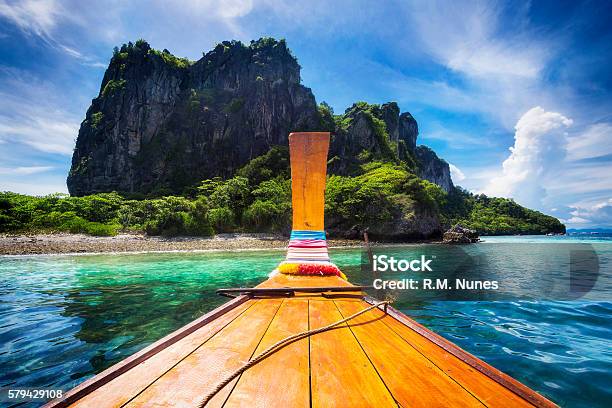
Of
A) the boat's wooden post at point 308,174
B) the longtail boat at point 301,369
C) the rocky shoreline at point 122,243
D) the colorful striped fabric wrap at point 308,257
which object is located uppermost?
the boat's wooden post at point 308,174

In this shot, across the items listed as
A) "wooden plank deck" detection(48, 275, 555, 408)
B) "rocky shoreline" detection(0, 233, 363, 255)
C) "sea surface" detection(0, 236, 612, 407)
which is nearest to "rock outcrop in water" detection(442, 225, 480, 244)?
"rocky shoreline" detection(0, 233, 363, 255)

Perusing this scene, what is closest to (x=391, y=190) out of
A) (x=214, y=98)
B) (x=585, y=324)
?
(x=585, y=324)

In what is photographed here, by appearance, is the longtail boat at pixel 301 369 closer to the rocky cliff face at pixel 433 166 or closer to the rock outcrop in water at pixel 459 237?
the rock outcrop in water at pixel 459 237

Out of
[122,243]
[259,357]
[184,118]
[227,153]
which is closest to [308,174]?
[259,357]

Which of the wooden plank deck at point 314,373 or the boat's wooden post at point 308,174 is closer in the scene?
the wooden plank deck at point 314,373

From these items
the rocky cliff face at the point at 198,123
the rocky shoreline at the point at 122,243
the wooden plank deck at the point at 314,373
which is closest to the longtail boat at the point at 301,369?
the wooden plank deck at the point at 314,373

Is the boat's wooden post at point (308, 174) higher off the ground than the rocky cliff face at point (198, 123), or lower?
lower

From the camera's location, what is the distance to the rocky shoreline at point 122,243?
1902 cm

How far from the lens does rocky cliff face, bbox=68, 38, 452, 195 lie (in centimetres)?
5356

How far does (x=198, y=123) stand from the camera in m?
56.2

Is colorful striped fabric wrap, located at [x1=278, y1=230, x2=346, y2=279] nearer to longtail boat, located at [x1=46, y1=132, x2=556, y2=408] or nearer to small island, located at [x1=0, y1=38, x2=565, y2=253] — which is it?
longtail boat, located at [x1=46, y1=132, x2=556, y2=408]

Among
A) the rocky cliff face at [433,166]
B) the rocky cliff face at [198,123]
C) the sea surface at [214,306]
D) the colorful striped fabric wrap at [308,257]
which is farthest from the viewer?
the rocky cliff face at [433,166]

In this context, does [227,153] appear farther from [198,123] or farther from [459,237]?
[459,237]

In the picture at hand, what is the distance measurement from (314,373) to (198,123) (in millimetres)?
61804
